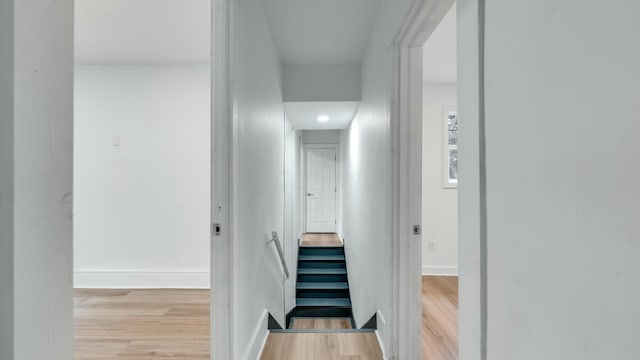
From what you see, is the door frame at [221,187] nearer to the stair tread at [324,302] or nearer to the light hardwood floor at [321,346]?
the light hardwood floor at [321,346]

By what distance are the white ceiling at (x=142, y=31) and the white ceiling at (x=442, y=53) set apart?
198 cm

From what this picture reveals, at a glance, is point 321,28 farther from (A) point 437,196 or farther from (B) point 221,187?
(A) point 437,196

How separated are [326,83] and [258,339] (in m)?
2.76

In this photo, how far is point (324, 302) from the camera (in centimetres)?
483

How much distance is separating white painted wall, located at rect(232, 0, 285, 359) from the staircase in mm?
1703

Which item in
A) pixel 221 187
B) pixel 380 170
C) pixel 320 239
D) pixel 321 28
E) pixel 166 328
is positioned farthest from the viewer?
pixel 320 239

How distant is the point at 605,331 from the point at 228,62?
5.25ft

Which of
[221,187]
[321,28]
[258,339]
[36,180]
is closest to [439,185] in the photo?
[321,28]

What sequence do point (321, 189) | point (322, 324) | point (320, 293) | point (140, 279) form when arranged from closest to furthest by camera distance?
point (140, 279) → point (322, 324) → point (320, 293) → point (321, 189)

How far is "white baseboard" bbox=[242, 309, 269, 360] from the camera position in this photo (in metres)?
1.93

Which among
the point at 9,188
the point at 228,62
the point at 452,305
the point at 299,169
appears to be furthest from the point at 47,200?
the point at 299,169

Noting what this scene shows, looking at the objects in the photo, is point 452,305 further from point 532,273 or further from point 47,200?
point 47,200

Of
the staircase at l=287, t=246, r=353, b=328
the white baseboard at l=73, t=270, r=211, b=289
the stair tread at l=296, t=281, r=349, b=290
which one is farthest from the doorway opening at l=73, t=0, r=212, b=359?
the stair tread at l=296, t=281, r=349, b=290

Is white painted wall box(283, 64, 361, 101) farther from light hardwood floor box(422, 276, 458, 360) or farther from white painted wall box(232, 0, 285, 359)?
light hardwood floor box(422, 276, 458, 360)
